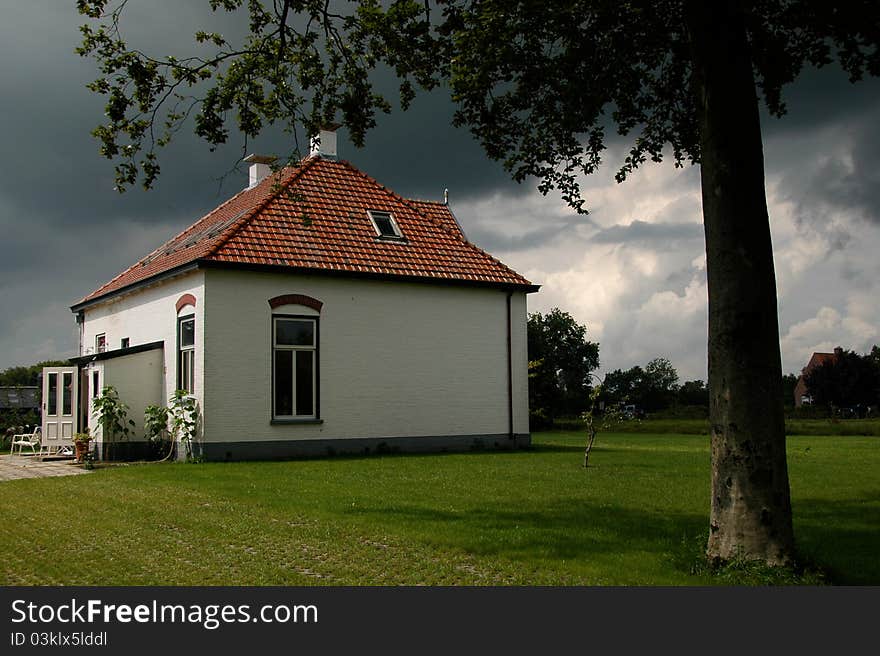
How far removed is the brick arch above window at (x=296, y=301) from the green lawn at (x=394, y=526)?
4799 mm

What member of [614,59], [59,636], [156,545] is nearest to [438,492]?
[156,545]

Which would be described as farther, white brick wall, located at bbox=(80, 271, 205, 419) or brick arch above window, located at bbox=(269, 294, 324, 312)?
brick arch above window, located at bbox=(269, 294, 324, 312)

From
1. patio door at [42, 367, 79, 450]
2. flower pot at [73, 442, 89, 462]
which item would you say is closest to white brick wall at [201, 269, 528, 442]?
flower pot at [73, 442, 89, 462]

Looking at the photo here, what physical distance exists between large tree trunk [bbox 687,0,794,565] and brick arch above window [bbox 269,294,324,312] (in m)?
13.5

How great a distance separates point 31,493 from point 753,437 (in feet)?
35.6

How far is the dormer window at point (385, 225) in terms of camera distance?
23.0 meters

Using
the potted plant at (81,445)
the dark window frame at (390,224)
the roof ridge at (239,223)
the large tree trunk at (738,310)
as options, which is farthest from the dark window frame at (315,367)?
the large tree trunk at (738,310)

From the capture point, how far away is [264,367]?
1998 cm

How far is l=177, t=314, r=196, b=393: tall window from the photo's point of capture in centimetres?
2012

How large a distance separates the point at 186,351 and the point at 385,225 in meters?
6.33

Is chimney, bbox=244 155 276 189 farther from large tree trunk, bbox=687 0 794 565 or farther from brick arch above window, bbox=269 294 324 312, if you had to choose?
large tree trunk, bbox=687 0 794 565

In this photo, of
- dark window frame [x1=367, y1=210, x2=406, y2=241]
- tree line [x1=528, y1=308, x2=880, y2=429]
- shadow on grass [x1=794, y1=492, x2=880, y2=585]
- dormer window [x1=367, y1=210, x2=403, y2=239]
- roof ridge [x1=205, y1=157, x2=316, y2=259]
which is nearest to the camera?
shadow on grass [x1=794, y1=492, x2=880, y2=585]

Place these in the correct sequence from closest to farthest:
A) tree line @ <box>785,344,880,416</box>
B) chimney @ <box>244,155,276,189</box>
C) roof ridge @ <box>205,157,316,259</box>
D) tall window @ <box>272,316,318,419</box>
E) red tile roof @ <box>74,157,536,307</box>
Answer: roof ridge @ <box>205,157,316,259</box>
tall window @ <box>272,316,318,419</box>
red tile roof @ <box>74,157,536,307</box>
chimney @ <box>244,155,276,189</box>
tree line @ <box>785,344,880,416</box>

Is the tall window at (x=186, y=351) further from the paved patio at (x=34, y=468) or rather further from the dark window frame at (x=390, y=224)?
the dark window frame at (x=390, y=224)
